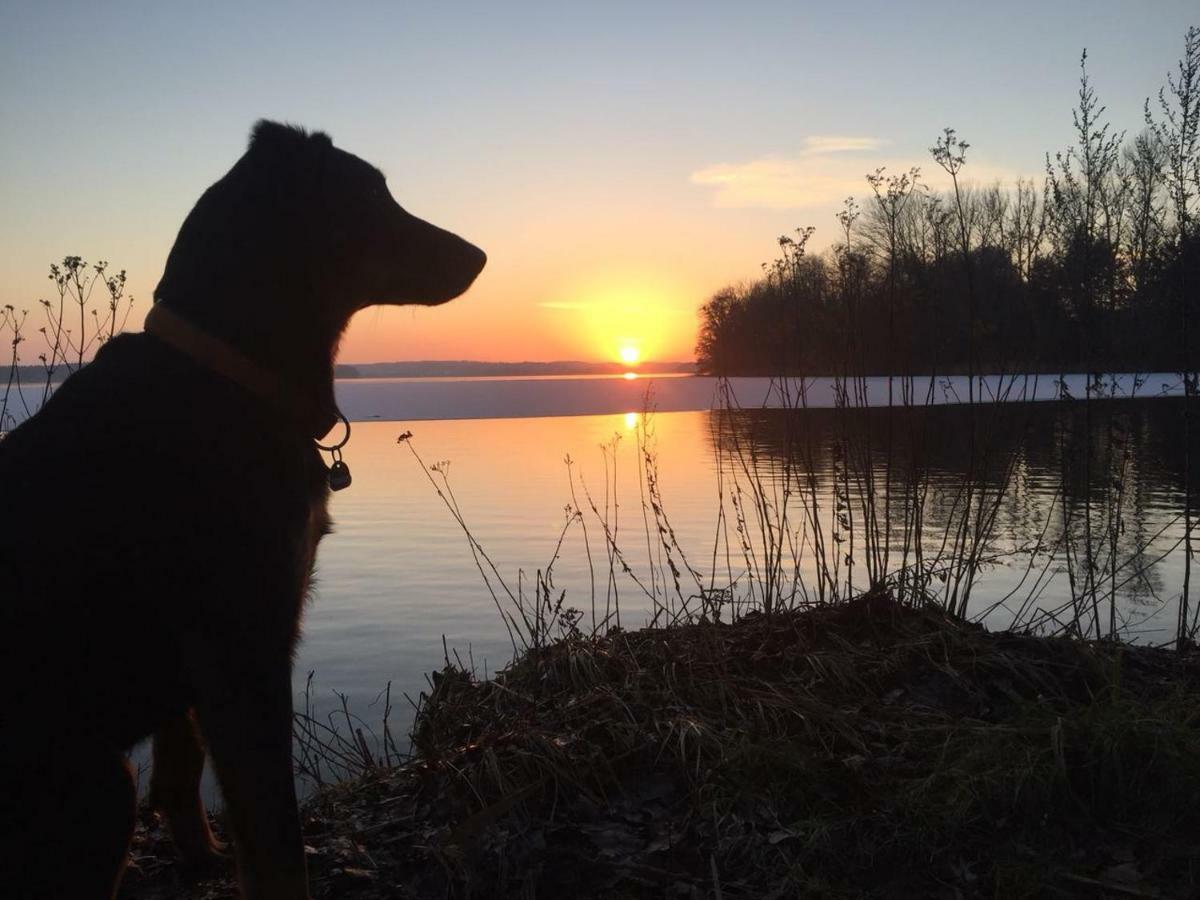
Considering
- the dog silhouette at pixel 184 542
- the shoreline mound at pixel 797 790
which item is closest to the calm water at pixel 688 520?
the dog silhouette at pixel 184 542

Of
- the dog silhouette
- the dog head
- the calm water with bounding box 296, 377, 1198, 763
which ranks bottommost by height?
the calm water with bounding box 296, 377, 1198, 763

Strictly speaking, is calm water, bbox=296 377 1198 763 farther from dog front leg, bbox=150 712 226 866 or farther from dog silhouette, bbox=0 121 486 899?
dog front leg, bbox=150 712 226 866

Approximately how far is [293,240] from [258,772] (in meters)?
1.61

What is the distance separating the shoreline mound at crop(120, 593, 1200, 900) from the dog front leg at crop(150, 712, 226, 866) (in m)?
0.11

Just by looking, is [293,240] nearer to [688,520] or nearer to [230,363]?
[230,363]

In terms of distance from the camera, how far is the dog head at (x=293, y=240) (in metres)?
2.70

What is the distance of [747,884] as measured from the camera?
2738 mm

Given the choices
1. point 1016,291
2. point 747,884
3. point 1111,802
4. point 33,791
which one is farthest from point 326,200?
point 1016,291

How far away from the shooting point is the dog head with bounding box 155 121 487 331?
2701 mm

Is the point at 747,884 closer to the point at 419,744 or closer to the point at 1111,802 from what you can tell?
the point at 1111,802

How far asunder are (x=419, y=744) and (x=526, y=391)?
4919 centimetres

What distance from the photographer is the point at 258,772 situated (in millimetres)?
2371

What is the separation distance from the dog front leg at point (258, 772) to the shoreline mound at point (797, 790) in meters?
0.55

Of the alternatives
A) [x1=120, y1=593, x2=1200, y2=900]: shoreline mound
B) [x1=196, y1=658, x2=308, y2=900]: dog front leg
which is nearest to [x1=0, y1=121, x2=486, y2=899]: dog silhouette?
[x1=196, y1=658, x2=308, y2=900]: dog front leg
